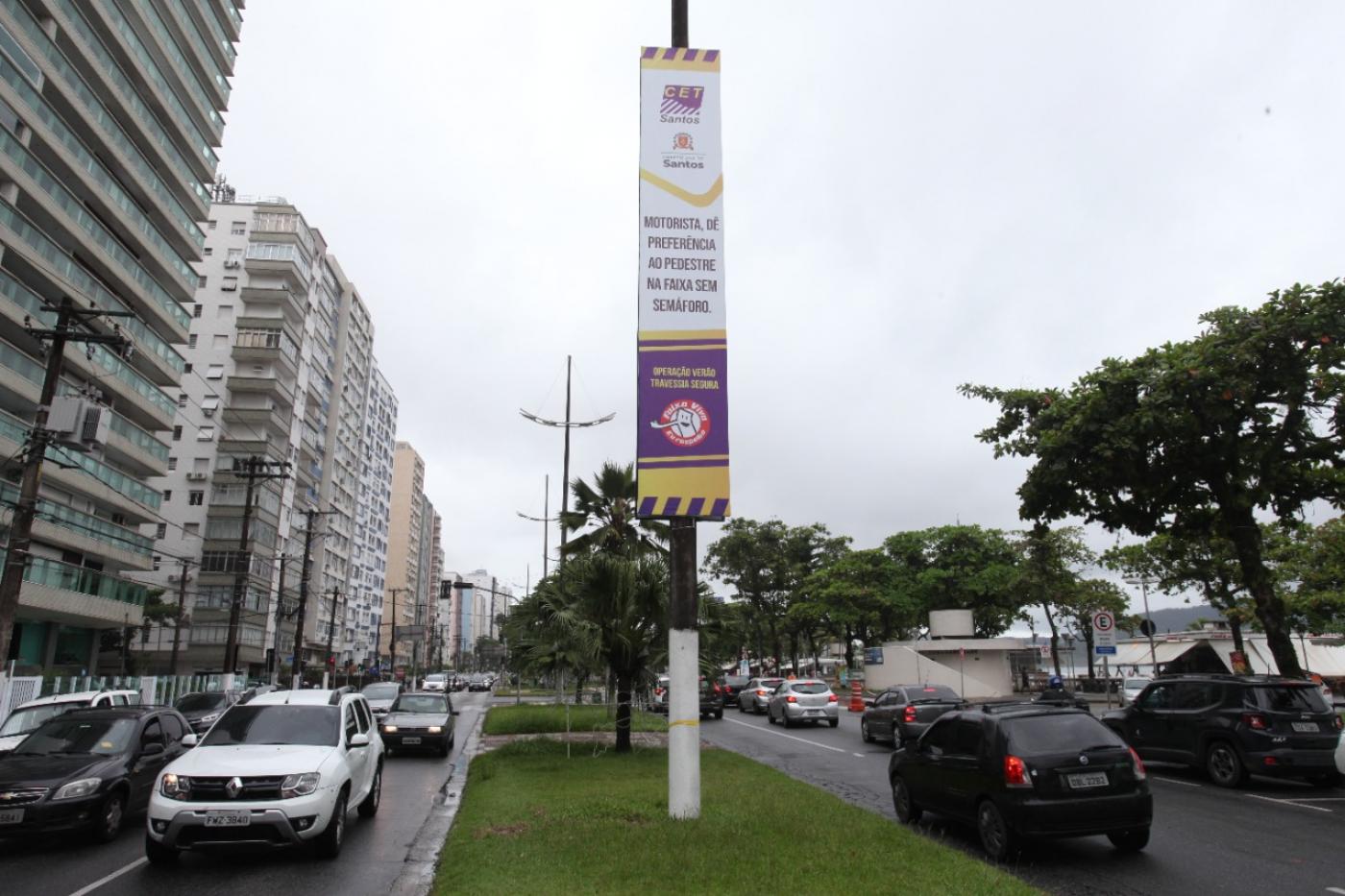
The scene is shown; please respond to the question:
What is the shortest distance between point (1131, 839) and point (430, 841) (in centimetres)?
763

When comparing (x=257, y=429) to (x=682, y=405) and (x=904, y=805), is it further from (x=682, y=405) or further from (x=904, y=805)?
(x=904, y=805)

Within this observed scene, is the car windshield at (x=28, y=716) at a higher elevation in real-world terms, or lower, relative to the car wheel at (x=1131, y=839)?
higher

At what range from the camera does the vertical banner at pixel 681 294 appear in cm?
976

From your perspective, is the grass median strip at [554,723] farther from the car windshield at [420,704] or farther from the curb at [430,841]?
the curb at [430,841]

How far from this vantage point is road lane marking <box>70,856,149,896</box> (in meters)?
7.47

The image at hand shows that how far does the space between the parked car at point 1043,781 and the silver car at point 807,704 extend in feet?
58.3

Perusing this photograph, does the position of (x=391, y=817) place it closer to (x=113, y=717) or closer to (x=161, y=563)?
(x=113, y=717)

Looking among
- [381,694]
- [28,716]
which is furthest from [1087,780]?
[381,694]

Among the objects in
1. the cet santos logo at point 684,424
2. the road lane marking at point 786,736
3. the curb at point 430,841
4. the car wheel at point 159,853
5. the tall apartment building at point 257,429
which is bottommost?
the road lane marking at point 786,736

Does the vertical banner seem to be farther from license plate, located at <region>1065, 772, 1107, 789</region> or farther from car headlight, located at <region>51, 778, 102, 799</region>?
car headlight, located at <region>51, 778, 102, 799</region>

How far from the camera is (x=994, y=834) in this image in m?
8.45

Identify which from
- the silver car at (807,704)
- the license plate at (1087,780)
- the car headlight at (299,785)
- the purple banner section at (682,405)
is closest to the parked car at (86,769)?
the car headlight at (299,785)

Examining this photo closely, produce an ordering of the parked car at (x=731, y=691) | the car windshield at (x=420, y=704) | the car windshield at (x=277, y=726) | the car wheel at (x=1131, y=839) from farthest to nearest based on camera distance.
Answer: the parked car at (x=731, y=691)
the car windshield at (x=420, y=704)
the car windshield at (x=277, y=726)
the car wheel at (x=1131, y=839)

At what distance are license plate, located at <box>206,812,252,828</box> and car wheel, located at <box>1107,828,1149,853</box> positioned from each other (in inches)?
336
